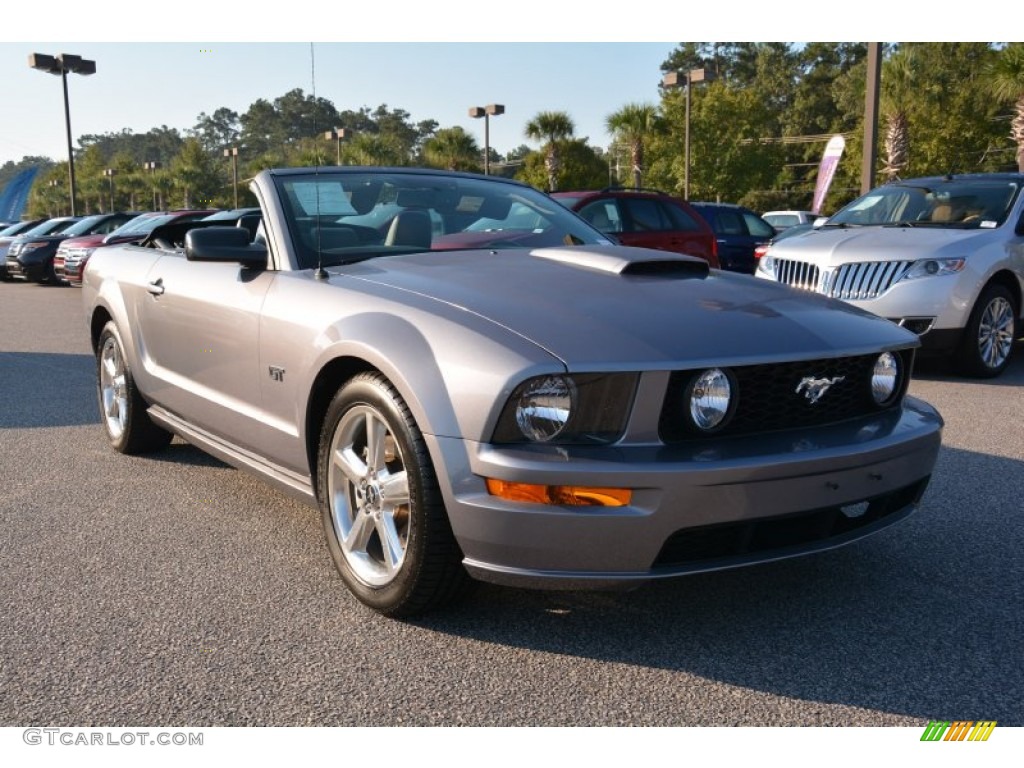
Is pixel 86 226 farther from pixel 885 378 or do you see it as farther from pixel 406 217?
pixel 885 378

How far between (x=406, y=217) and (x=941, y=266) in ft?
16.4

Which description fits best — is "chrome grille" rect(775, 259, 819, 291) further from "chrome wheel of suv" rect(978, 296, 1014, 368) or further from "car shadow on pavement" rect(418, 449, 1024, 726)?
"car shadow on pavement" rect(418, 449, 1024, 726)

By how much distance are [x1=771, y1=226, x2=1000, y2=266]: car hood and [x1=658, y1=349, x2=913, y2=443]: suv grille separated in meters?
4.87

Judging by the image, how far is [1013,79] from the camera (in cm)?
2202

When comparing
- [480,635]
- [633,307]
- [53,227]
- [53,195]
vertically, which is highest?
[633,307]

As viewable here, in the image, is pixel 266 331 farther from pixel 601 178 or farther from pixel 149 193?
pixel 149 193

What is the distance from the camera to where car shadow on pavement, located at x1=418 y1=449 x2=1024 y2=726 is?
2.60m

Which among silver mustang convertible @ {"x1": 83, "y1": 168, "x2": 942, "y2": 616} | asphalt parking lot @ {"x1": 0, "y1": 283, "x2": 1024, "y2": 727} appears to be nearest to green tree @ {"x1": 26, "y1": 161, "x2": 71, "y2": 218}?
silver mustang convertible @ {"x1": 83, "y1": 168, "x2": 942, "y2": 616}

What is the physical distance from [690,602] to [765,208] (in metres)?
52.7

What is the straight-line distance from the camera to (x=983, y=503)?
4.20 m

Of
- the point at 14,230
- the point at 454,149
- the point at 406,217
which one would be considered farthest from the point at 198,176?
the point at 406,217

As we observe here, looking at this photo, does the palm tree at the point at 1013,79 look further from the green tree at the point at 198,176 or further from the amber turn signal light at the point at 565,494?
the green tree at the point at 198,176

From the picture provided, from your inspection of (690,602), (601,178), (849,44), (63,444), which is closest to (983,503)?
(690,602)
